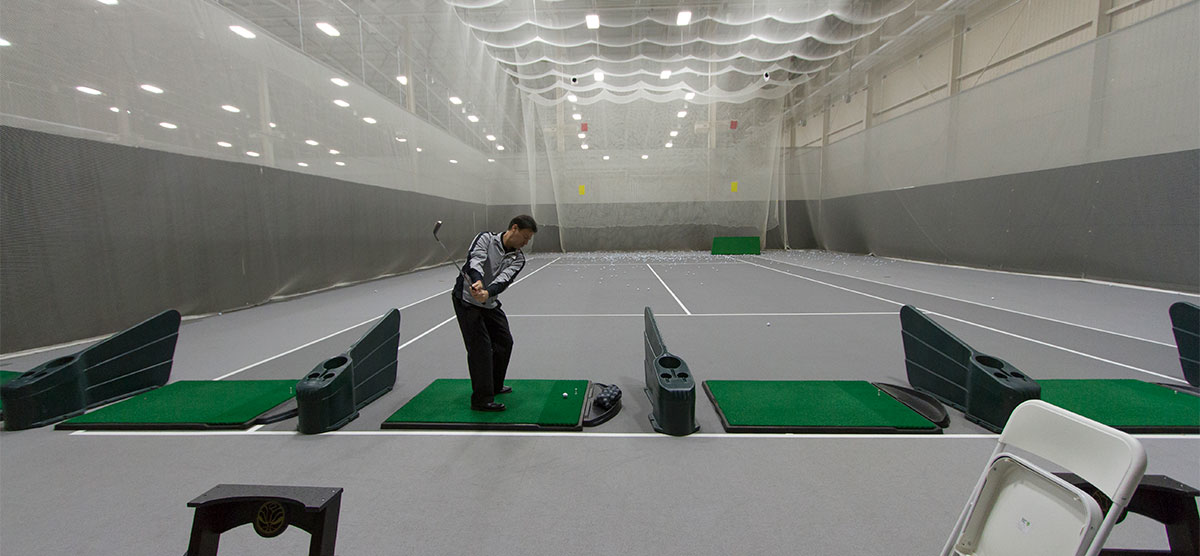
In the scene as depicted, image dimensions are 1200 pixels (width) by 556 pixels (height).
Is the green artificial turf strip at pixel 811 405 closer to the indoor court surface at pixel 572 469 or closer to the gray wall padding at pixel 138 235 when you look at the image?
the indoor court surface at pixel 572 469

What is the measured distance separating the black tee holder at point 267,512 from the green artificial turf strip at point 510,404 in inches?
61.5

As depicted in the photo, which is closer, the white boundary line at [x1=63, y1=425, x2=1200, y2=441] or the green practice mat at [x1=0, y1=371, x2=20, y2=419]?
the white boundary line at [x1=63, y1=425, x2=1200, y2=441]

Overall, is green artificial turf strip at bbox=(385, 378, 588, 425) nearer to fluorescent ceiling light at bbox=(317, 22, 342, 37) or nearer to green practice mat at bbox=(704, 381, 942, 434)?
green practice mat at bbox=(704, 381, 942, 434)

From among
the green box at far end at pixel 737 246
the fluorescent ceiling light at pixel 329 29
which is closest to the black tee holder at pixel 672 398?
the fluorescent ceiling light at pixel 329 29

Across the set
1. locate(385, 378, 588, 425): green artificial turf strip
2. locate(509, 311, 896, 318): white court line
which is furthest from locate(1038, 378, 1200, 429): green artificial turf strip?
locate(385, 378, 588, 425): green artificial turf strip

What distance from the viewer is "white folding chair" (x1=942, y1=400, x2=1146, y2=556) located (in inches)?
33.0

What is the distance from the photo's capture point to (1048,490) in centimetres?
99

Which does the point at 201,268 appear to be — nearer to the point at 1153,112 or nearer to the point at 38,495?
the point at 38,495

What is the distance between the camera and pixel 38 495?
1.85 metres

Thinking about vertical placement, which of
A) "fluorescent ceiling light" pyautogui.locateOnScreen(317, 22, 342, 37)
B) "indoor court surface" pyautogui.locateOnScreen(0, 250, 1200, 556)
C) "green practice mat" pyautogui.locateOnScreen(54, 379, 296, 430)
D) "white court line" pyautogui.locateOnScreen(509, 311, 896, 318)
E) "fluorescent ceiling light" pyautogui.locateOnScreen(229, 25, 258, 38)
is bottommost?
"indoor court surface" pyautogui.locateOnScreen(0, 250, 1200, 556)

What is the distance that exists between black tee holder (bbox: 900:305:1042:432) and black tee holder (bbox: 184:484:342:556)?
270 centimetres

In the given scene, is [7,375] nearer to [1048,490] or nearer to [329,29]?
[1048,490]

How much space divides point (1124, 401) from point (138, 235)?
810cm

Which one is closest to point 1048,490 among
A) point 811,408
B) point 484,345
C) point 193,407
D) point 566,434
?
point 811,408
